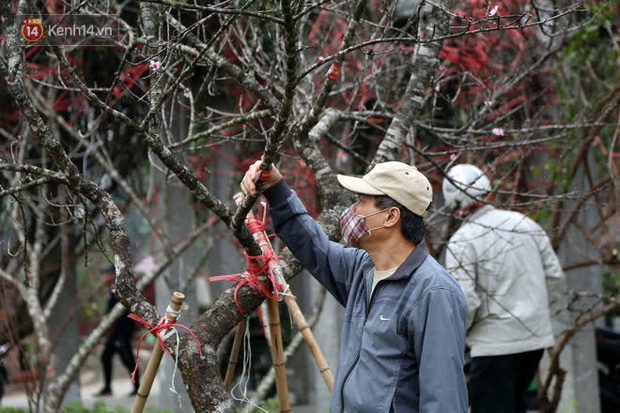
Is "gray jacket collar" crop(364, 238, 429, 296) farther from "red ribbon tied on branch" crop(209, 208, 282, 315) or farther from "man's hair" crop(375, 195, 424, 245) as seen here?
"red ribbon tied on branch" crop(209, 208, 282, 315)

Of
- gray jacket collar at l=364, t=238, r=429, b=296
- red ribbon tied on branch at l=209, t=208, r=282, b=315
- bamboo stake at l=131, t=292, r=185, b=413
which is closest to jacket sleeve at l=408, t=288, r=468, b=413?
gray jacket collar at l=364, t=238, r=429, b=296

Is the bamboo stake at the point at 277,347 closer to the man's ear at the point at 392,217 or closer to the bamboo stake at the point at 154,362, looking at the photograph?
the bamboo stake at the point at 154,362

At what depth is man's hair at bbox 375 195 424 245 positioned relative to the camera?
2406 millimetres

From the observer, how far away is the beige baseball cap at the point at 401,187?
2393 mm

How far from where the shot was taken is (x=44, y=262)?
23.0ft

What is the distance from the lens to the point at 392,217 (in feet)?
7.92

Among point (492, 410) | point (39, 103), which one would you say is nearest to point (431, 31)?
point (492, 410)

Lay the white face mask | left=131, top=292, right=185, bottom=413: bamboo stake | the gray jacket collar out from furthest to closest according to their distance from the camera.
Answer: left=131, top=292, right=185, bottom=413: bamboo stake
the white face mask
the gray jacket collar

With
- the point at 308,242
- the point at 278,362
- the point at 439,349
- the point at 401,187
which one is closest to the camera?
the point at 439,349

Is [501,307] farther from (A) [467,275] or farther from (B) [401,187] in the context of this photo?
(B) [401,187]

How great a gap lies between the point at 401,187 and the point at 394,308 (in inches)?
16.5

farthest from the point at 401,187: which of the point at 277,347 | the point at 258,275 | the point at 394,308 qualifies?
the point at 277,347

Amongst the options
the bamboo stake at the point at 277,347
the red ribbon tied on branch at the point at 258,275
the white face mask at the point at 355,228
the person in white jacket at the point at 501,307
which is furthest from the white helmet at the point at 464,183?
the white face mask at the point at 355,228

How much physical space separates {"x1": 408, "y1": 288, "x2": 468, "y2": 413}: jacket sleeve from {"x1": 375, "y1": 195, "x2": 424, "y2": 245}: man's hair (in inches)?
11.1
